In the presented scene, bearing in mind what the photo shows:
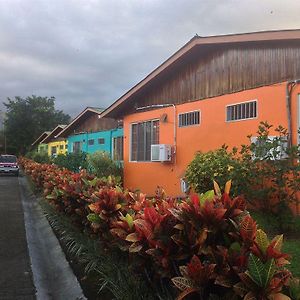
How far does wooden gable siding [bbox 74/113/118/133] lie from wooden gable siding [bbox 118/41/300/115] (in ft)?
21.7

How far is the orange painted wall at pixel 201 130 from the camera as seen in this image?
33.8 ft

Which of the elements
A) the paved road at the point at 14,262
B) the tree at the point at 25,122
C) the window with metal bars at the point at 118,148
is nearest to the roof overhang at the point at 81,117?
the window with metal bars at the point at 118,148

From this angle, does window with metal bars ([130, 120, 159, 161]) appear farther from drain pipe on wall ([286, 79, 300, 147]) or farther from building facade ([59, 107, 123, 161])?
drain pipe on wall ([286, 79, 300, 147])

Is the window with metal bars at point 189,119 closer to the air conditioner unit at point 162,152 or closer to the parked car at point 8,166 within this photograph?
the air conditioner unit at point 162,152

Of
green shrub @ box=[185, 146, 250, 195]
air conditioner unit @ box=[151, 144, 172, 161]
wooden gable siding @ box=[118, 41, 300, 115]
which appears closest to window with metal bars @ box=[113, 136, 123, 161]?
wooden gable siding @ box=[118, 41, 300, 115]

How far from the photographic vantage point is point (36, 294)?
5.46m

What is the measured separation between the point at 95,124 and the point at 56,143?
632 inches

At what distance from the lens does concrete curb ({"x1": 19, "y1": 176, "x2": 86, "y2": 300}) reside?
5531 millimetres

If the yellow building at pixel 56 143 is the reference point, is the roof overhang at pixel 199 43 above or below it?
above

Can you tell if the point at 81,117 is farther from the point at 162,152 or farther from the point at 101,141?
the point at 162,152

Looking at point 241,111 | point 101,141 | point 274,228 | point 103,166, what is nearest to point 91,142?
point 101,141

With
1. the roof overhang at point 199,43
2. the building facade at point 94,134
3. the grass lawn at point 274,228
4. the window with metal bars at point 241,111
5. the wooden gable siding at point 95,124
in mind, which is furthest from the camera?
the wooden gable siding at point 95,124

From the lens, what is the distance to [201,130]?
12.9 m

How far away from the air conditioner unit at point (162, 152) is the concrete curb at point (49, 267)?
4744mm
